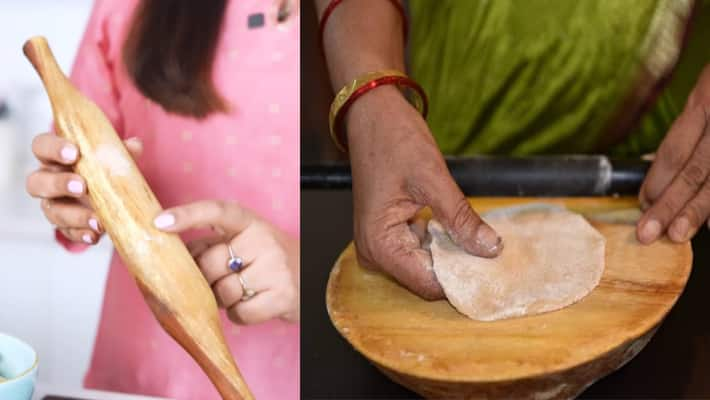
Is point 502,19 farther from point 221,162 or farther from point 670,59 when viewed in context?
point 221,162

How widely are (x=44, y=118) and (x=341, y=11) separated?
1.42 ft

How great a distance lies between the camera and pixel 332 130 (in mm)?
909

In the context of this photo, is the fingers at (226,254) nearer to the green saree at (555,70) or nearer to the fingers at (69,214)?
the fingers at (69,214)

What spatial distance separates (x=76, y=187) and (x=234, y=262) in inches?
5.8

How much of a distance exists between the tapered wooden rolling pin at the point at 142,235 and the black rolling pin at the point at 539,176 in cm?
45

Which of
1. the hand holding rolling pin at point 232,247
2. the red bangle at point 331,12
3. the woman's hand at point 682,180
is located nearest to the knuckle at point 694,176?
the woman's hand at point 682,180

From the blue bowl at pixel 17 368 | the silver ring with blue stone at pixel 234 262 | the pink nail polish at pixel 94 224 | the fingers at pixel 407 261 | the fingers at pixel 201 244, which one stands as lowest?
the fingers at pixel 407 261

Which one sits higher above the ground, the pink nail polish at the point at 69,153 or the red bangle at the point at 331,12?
the pink nail polish at the point at 69,153

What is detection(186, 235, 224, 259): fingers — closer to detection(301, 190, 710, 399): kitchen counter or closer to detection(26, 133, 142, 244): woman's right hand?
detection(26, 133, 142, 244): woman's right hand

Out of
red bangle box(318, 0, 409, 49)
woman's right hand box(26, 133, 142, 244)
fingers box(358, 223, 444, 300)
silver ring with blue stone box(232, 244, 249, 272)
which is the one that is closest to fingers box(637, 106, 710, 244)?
fingers box(358, 223, 444, 300)

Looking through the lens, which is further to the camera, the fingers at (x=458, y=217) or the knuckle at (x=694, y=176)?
the knuckle at (x=694, y=176)

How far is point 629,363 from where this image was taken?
80 centimetres

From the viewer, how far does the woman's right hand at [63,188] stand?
650 mm

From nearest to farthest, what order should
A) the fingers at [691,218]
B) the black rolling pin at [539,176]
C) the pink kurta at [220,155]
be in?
the pink kurta at [220,155], the fingers at [691,218], the black rolling pin at [539,176]
